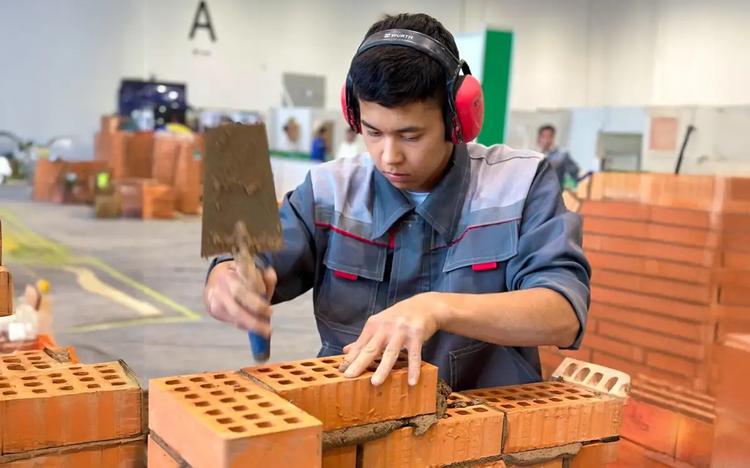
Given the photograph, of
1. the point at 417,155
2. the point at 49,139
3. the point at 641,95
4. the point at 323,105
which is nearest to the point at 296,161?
the point at 323,105

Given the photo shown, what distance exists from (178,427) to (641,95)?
638 cm

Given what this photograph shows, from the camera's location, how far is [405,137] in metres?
1.45

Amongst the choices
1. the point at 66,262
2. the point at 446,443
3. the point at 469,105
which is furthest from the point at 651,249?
the point at 66,262

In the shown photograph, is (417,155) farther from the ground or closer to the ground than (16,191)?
farther from the ground

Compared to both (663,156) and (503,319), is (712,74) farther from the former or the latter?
(503,319)

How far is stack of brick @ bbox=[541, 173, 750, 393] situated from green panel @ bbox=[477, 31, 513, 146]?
1137 millimetres

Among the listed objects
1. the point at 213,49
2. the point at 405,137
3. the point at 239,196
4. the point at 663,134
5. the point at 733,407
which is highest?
the point at 213,49

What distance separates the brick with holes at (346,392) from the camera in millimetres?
1029

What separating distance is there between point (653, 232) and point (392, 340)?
1960 mm

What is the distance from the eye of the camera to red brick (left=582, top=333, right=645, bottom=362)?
9.32 ft

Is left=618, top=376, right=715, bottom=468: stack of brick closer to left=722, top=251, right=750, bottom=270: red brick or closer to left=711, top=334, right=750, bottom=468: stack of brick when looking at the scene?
left=711, top=334, right=750, bottom=468: stack of brick

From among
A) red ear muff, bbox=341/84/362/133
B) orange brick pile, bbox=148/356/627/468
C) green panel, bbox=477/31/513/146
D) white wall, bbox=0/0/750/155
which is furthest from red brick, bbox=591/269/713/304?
white wall, bbox=0/0/750/155

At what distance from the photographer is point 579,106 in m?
7.43

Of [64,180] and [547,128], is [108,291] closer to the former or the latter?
[64,180]
